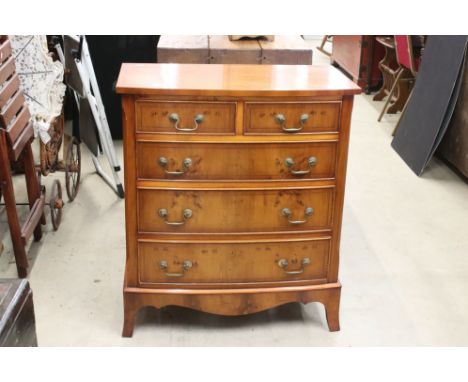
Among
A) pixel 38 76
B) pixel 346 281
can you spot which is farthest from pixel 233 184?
pixel 38 76

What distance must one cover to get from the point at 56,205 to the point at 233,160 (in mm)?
1498

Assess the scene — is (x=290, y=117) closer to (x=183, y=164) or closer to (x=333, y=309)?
(x=183, y=164)

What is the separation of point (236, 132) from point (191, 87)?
23cm

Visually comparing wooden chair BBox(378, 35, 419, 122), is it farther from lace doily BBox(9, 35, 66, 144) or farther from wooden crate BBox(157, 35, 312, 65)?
lace doily BBox(9, 35, 66, 144)

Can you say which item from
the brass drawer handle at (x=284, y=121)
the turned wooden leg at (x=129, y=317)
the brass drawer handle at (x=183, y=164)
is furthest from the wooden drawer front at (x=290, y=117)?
the turned wooden leg at (x=129, y=317)

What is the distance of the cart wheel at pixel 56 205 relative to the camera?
136 inches

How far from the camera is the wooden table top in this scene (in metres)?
2.23

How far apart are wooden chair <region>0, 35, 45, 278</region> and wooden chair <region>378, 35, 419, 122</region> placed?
2.99 metres

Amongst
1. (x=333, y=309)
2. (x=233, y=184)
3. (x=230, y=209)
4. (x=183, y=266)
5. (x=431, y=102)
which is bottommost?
(x=333, y=309)

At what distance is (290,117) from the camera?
2297mm

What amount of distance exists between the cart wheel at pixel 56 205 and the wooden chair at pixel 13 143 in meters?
0.16

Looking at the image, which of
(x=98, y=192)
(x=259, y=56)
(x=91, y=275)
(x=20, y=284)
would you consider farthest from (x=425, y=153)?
(x=20, y=284)

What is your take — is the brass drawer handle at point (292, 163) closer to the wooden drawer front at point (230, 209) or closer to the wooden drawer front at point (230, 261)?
the wooden drawer front at point (230, 209)

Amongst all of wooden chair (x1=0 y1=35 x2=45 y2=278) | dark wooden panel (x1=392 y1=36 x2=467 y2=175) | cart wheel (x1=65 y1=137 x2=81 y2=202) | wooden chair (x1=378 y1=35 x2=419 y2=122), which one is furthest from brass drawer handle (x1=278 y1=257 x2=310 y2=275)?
wooden chair (x1=378 y1=35 x2=419 y2=122)
